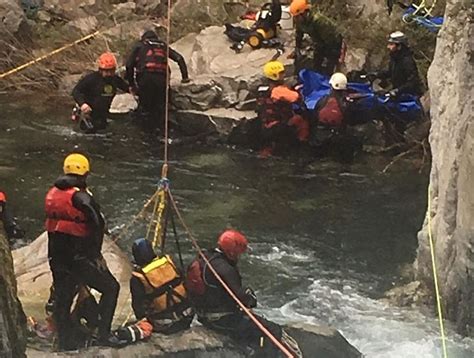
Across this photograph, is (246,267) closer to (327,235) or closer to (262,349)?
(327,235)

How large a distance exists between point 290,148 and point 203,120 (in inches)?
51.6

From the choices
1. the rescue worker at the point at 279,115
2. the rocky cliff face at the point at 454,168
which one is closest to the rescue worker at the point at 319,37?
the rescue worker at the point at 279,115

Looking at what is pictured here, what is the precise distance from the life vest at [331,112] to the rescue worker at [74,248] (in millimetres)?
5435

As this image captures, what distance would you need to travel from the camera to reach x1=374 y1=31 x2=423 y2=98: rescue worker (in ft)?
36.3

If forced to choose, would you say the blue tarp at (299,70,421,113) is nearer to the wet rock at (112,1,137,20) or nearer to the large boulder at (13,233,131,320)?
the large boulder at (13,233,131,320)

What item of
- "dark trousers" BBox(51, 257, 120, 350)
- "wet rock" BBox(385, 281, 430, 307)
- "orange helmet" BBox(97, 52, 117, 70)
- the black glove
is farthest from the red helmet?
"orange helmet" BBox(97, 52, 117, 70)

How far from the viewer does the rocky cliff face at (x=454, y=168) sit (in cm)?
711

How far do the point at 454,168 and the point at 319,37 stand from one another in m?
5.43

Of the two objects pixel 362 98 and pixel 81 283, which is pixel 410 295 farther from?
pixel 362 98

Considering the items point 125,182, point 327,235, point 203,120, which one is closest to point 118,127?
point 203,120

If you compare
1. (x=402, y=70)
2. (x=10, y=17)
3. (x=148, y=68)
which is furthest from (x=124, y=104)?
(x=402, y=70)

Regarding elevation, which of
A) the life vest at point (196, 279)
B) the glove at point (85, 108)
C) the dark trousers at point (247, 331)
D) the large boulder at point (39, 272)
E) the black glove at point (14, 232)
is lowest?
the black glove at point (14, 232)

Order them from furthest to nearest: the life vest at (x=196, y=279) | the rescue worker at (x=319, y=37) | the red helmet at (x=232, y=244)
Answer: the rescue worker at (x=319, y=37) → the life vest at (x=196, y=279) → the red helmet at (x=232, y=244)

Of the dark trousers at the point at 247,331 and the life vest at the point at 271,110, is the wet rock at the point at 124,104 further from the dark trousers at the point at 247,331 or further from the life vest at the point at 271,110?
the dark trousers at the point at 247,331
